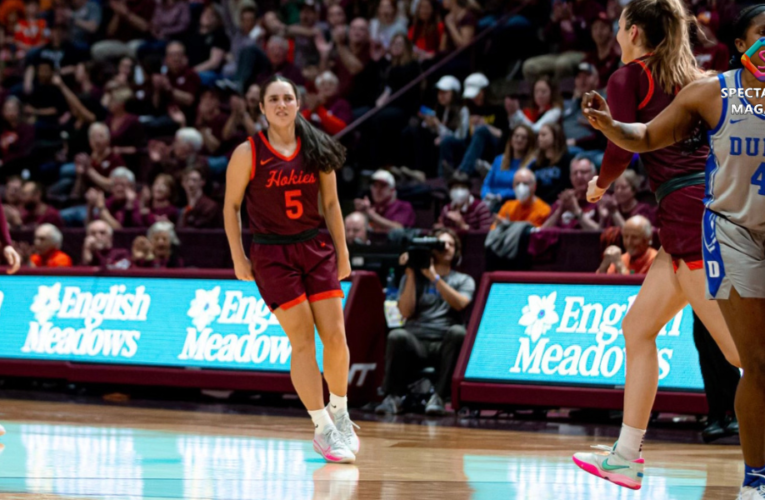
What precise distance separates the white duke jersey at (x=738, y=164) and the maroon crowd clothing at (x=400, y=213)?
733 cm

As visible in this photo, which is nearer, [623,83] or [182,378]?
[623,83]

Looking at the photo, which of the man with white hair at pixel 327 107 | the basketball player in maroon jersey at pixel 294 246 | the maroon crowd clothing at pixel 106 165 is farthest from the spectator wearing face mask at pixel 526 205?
the maroon crowd clothing at pixel 106 165

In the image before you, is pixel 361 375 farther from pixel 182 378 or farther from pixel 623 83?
pixel 623 83

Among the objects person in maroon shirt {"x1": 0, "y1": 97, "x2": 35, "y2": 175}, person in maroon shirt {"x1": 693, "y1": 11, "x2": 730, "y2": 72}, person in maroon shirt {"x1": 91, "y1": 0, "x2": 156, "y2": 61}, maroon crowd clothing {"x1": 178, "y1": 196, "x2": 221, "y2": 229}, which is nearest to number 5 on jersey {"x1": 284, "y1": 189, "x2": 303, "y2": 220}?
person in maroon shirt {"x1": 693, "y1": 11, "x2": 730, "y2": 72}

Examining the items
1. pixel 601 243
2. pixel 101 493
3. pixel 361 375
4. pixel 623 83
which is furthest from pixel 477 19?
pixel 101 493

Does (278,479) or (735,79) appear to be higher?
(735,79)

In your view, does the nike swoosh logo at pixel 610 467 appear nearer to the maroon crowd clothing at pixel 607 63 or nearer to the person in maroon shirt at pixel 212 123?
the maroon crowd clothing at pixel 607 63

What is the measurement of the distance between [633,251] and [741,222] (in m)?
4.70

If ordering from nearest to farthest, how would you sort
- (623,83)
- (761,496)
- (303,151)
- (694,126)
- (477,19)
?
(761,496) < (694,126) < (623,83) < (303,151) < (477,19)

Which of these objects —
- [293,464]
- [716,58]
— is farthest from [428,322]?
[716,58]

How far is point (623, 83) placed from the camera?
508 cm

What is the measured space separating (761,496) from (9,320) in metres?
8.36

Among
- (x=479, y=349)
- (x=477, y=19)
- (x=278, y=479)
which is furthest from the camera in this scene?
(x=477, y=19)

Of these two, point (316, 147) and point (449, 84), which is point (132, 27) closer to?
point (449, 84)
